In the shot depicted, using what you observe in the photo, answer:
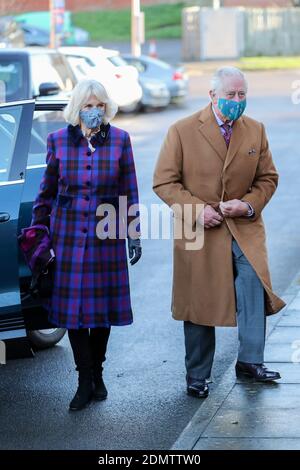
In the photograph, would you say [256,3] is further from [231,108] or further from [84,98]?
[84,98]

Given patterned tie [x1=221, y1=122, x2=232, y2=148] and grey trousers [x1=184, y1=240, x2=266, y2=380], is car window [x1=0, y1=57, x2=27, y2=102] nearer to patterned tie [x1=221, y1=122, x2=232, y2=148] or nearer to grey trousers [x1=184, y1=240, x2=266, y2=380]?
patterned tie [x1=221, y1=122, x2=232, y2=148]

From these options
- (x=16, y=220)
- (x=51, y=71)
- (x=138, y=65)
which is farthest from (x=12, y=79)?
(x=138, y=65)

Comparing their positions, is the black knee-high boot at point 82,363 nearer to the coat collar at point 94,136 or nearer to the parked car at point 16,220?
the parked car at point 16,220

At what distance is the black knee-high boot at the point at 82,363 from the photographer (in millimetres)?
6703

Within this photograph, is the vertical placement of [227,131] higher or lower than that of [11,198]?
higher

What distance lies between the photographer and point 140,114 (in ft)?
Result: 85.7

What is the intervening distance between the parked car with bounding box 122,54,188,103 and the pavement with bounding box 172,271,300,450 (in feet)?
64.2

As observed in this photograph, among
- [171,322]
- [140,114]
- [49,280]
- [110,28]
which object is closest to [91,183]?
[49,280]

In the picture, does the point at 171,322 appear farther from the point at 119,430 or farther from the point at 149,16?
the point at 149,16

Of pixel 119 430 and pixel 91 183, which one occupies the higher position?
pixel 91 183

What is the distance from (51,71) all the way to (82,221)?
11.2m

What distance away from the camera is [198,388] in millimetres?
6855

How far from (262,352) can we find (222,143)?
1.26 meters

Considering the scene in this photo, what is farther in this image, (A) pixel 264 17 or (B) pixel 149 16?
(B) pixel 149 16
